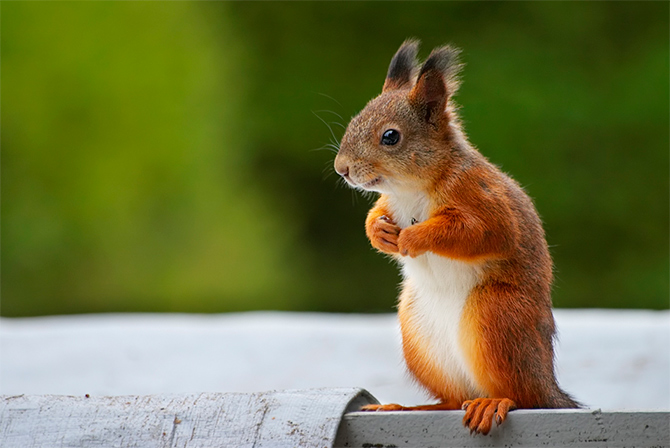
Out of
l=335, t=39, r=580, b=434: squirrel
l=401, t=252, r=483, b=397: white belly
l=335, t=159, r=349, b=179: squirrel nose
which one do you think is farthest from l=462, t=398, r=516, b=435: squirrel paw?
l=335, t=159, r=349, b=179: squirrel nose

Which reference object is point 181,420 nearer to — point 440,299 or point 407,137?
point 440,299

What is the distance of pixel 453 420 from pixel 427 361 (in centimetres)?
21

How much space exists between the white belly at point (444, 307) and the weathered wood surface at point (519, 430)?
156 millimetres

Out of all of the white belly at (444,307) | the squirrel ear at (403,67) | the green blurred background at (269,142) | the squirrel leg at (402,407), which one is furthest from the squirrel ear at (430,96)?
the green blurred background at (269,142)

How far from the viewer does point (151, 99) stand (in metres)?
4.29

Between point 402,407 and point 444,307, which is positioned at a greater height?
point 444,307

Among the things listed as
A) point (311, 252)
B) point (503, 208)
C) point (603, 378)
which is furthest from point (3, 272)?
point (503, 208)

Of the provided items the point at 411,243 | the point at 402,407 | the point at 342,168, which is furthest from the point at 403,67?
the point at 402,407

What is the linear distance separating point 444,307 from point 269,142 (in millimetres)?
3111

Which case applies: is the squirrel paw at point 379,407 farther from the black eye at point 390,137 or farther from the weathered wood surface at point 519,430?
the black eye at point 390,137

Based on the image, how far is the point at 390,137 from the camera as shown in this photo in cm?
131

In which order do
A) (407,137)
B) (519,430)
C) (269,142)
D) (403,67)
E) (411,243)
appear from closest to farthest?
(519,430) < (411,243) < (407,137) < (403,67) < (269,142)

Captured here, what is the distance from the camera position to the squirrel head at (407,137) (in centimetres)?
129

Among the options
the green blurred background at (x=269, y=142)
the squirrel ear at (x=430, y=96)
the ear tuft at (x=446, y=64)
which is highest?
the ear tuft at (x=446, y=64)
